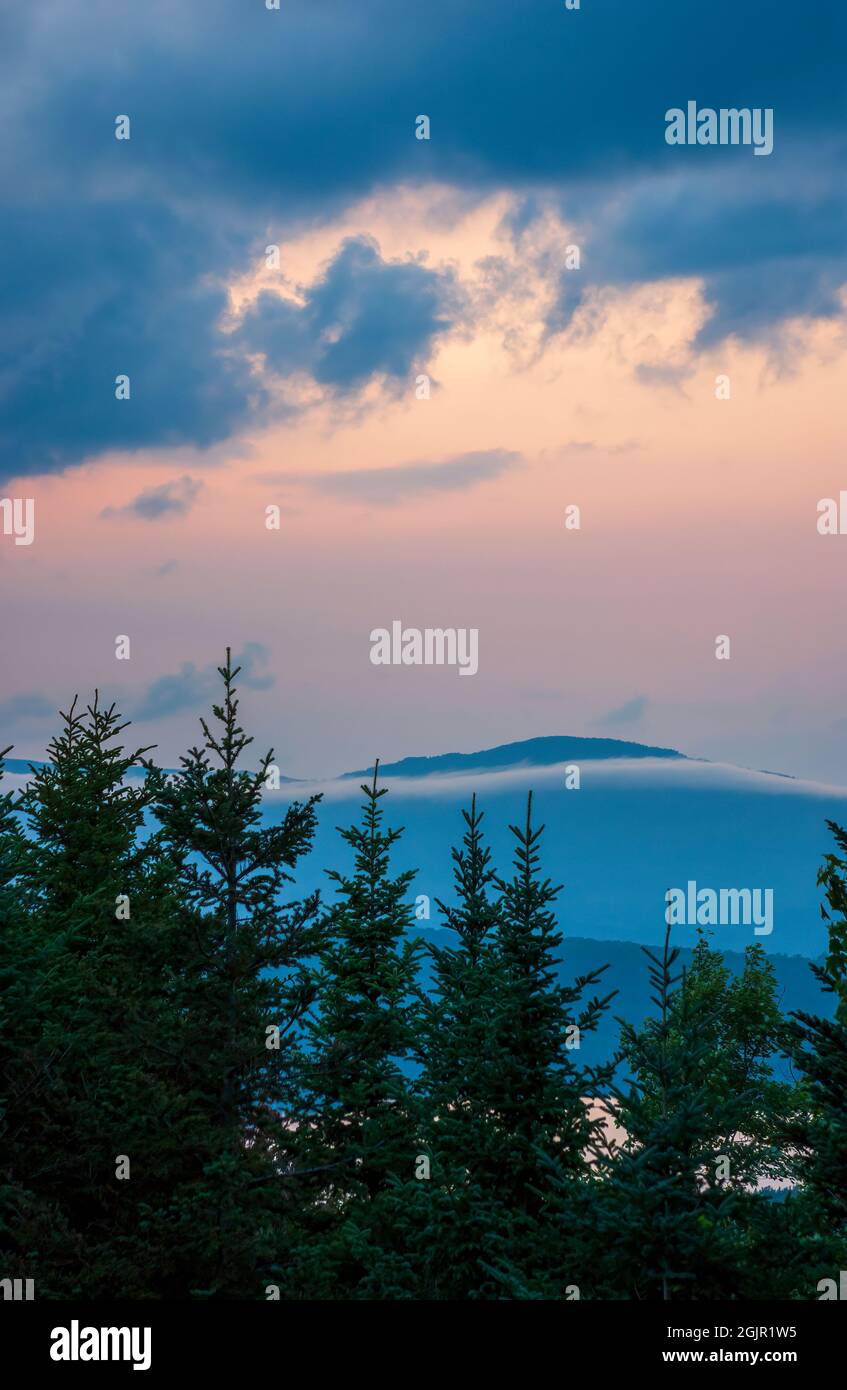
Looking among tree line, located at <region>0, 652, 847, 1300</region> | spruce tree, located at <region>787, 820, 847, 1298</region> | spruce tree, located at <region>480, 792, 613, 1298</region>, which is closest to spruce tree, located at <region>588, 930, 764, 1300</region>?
tree line, located at <region>0, 652, 847, 1300</region>

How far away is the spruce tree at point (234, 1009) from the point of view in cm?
2038

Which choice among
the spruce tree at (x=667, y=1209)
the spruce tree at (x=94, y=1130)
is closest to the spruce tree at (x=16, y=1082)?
the spruce tree at (x=94, y=1130)

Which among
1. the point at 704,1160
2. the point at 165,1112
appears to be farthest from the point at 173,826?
the point at 704,1160

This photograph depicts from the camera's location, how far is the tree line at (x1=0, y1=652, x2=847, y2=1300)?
550 inches

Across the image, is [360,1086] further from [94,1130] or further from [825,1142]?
[825,1142]

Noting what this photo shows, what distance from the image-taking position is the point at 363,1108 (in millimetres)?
25641

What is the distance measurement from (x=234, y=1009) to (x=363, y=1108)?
5.30 metres

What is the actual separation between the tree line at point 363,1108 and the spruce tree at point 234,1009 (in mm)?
56

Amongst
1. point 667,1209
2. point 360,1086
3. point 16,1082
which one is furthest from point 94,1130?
point 667,1209

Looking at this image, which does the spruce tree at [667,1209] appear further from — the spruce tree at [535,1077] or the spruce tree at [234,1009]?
the spruce tree at [234,1009]

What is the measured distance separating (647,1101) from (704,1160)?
39.3 inches

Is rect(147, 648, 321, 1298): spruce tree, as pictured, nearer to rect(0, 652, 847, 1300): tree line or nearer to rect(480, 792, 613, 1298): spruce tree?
rect(0, 652, 847, 1300): tree line

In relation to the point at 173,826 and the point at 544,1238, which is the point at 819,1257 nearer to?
the point at 544,1238

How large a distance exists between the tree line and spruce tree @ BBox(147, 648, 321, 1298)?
0.06 m
